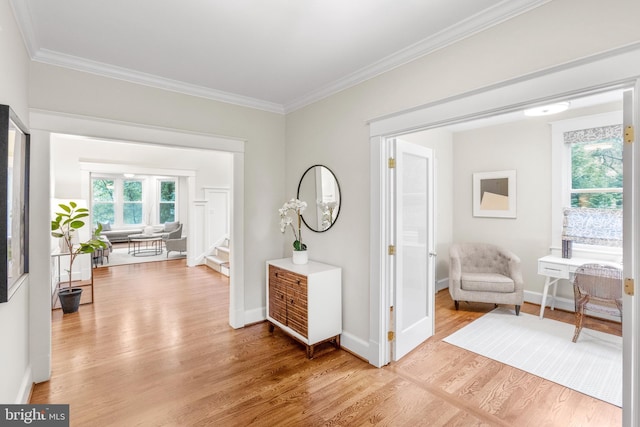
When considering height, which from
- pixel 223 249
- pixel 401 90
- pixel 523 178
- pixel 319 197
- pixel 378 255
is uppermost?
pixel 401 90

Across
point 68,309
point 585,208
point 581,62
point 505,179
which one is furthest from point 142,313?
point 585,208

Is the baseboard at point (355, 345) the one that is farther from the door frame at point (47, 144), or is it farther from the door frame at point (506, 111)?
the door frame at point (47, 144)

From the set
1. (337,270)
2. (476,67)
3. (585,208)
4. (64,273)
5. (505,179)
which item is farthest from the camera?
(64,273)

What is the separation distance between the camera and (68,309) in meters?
3.76

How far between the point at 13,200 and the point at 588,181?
5.54 meters

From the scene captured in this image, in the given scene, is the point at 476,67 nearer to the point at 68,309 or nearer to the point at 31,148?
the point at 31,148

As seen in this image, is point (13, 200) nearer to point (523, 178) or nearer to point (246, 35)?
point (246, 35)

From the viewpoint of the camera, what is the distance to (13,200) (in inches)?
65.2

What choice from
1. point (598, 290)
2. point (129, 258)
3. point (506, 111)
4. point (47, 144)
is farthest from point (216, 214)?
point (598, 290)

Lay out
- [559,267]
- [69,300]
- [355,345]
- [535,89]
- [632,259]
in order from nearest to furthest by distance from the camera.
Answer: [632,259]
[535,89]
[355,345]
[559,267]
[69,300]

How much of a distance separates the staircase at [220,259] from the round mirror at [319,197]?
3.21 m

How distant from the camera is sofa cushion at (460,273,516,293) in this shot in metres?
3.68

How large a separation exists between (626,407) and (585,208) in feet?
10.2

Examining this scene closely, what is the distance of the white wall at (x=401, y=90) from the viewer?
1491 mm
